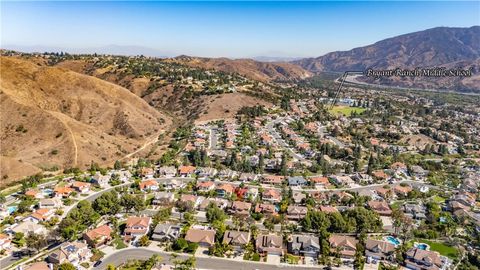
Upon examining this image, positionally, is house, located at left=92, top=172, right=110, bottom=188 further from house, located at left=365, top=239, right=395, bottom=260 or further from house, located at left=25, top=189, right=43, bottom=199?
house, located at left=365, top=239, right=395, bottom=260

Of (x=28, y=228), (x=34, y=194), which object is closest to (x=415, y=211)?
(x=28, y=228)

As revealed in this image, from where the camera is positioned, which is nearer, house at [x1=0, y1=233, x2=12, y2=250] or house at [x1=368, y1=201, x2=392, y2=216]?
house at [x1=0, y1=233, x2=12, y2=250]

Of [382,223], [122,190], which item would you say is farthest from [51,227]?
[382,223]

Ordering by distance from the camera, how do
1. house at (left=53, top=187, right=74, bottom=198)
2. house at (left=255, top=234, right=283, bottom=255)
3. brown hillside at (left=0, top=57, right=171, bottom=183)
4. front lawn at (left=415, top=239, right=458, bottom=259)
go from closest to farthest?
1. house at (left=255, top=234, right=283, bottom=255)
2. front lawn at (left=415, top=239, right=458, bottom=259)
3. house at (left=53, top=187, right=74, bottom=198)
4. brown hillside at (left=0, top=57, right=171, bottom=183)

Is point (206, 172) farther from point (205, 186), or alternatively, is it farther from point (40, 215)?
point (40, 215)

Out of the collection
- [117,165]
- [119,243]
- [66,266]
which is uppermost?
[117,165]

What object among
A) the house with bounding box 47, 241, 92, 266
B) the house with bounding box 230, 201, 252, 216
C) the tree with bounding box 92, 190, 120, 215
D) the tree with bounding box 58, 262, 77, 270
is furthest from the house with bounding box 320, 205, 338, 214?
the tree with bounding box 58, 262, 77, 270

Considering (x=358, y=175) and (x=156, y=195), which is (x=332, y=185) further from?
(x=156, y=195)
